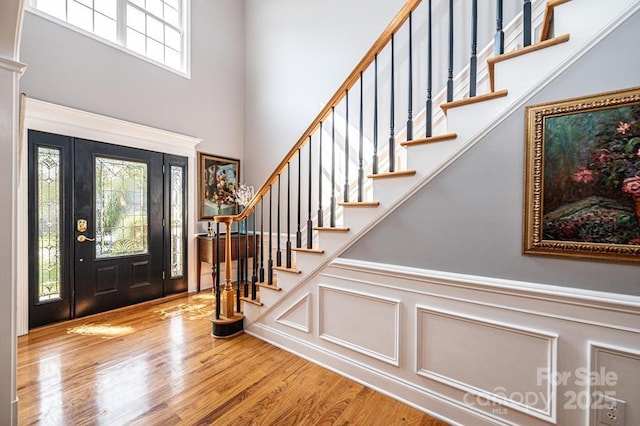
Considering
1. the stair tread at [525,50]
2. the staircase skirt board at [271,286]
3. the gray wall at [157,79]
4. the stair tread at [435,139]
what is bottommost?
the staircase skirt board at [271,286]

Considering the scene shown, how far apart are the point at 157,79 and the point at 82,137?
4.07 feet

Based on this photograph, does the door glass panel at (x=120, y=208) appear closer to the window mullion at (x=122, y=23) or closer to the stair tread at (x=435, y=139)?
the window mullion at (x=122, y=23)

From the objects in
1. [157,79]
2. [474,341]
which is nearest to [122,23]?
[157,79]

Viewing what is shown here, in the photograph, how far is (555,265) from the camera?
4.69 ft

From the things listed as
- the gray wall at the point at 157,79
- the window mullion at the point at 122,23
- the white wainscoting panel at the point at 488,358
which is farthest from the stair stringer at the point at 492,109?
the window mullion at the point at 122,23

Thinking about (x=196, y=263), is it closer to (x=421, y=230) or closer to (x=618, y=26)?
(x=421, y=230)

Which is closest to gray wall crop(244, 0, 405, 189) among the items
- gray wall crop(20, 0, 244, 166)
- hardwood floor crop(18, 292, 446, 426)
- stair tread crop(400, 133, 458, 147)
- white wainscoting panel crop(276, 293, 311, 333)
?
gray wall crop(20, 0, 244, 166)

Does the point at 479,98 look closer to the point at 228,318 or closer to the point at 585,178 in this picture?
the point at 585,178

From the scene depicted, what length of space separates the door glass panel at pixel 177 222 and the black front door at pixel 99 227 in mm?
13

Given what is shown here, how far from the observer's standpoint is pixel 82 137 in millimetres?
3191

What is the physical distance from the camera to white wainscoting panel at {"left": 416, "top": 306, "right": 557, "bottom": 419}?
1468mm

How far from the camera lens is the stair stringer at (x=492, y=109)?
1326mm

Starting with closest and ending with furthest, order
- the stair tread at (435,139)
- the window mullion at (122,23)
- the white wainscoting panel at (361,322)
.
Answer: the stair tread at (435,139)
the white wainscoting panel at (361,322)
the window mullion at (122,23)

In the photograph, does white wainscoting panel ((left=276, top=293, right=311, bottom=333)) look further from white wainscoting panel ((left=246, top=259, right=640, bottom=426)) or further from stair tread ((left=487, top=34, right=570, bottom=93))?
stair tread ((left=487, top=34, right=570, bottom=93))
